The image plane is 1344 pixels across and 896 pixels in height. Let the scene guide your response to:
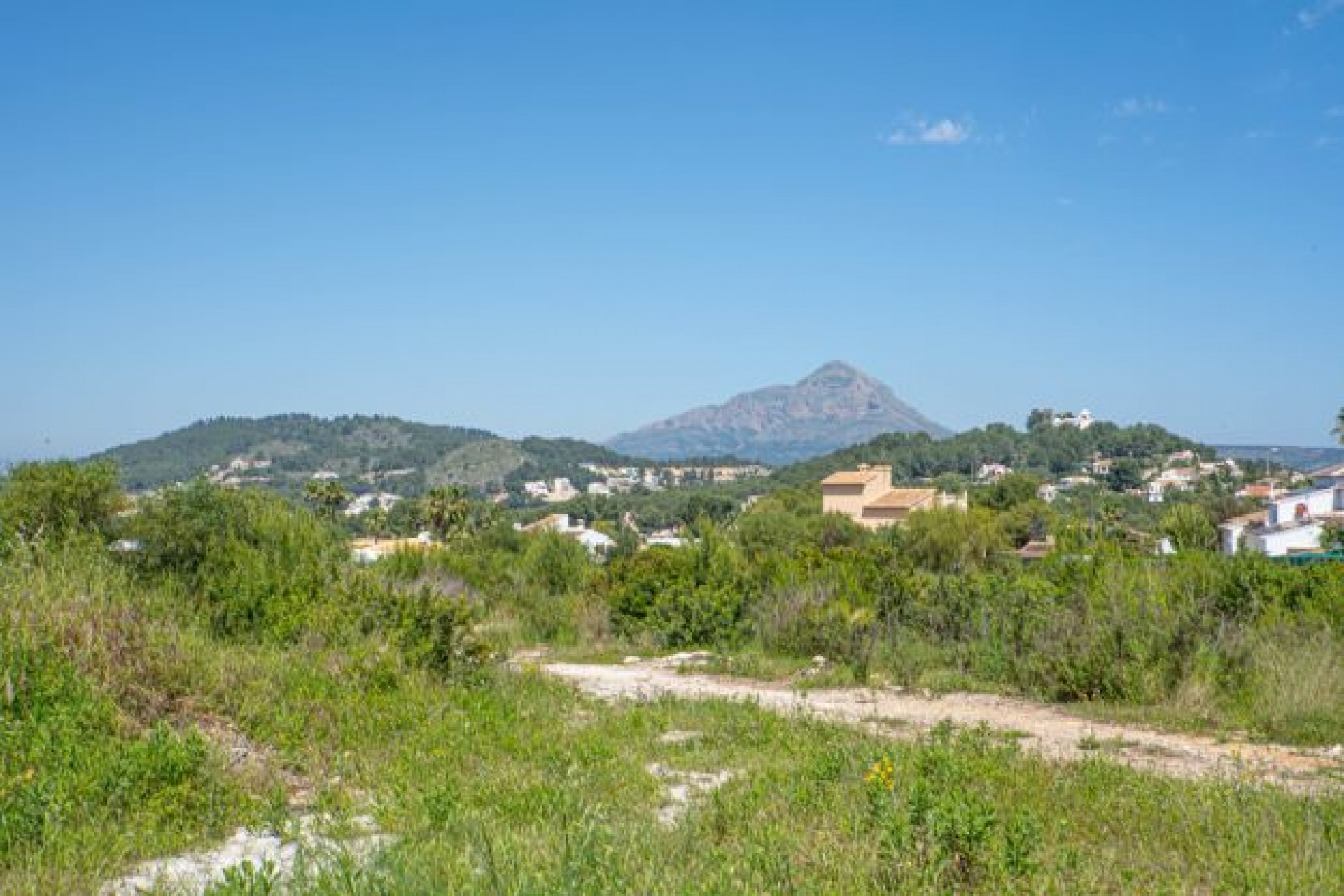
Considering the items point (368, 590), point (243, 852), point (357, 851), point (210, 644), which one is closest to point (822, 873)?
point (357, 851)

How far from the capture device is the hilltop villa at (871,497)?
85.1m

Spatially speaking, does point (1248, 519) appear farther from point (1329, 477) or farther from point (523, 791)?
point (523, 791)

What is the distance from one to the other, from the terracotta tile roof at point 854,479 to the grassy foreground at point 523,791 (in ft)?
274

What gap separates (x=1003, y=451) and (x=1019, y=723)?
167 metres

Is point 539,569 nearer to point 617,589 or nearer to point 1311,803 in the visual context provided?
point 617,589

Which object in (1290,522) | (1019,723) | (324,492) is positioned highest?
(324,492)

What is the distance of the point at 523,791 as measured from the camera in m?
5.64

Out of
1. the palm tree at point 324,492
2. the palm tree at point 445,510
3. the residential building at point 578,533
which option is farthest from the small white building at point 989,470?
the palm tree at point 324,492

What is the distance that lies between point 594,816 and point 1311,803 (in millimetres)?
3729

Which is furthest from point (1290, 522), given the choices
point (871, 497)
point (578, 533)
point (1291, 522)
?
point (578, 533)

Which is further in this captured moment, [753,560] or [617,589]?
[753,560]

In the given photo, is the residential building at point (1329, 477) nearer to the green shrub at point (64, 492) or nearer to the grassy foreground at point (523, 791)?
the green shrub at point (64, 492)

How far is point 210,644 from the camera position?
332 inches

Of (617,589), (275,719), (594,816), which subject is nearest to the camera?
(594,816)
